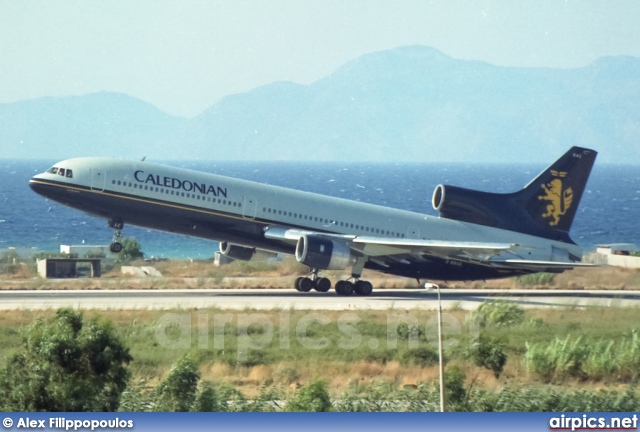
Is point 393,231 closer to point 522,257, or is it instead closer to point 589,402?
point 522,257

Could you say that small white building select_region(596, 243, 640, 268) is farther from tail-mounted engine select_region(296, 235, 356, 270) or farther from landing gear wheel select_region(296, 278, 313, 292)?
tail-mounted engine select_region(296, 235, 356, 270)

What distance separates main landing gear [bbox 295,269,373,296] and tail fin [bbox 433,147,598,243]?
5378 mm

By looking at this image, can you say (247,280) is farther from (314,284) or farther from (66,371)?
(66,371)

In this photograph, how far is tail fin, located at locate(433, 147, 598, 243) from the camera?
46.8 m

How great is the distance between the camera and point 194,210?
41438 millimetres

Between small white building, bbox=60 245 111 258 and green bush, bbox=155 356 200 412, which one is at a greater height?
small white building, bbox=60 245 111 258

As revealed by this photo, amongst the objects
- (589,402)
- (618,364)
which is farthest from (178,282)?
(589,402)

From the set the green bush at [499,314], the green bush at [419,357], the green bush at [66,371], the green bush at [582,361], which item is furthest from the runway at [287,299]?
the green bush at [66,371]

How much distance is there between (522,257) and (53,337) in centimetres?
2852

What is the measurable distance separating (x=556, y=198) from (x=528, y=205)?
130 centimetres

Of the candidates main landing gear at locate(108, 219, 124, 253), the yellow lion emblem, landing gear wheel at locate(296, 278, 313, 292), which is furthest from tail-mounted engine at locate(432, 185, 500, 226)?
main landing gear at locate(108, 219, 124, 253)

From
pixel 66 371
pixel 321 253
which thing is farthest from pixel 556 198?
pixel 66 371

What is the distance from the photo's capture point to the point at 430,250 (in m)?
43.7

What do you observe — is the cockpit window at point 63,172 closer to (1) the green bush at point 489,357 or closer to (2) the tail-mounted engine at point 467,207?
(2) the tail-mounted engine at point 467,207
